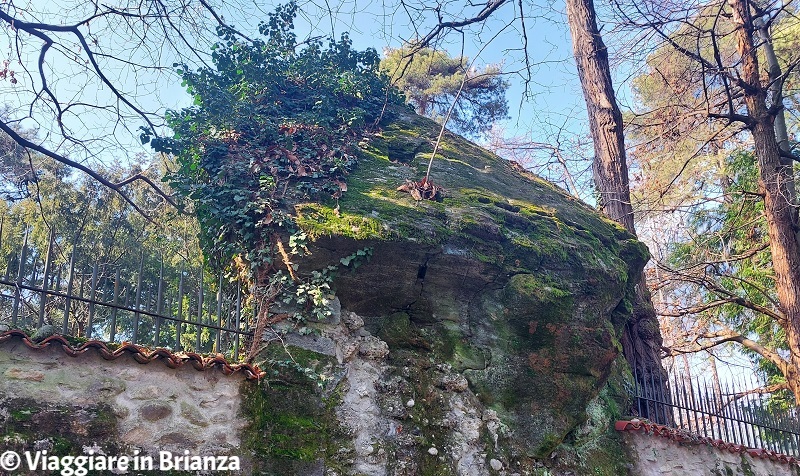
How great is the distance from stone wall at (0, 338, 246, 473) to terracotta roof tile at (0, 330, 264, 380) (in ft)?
0.10

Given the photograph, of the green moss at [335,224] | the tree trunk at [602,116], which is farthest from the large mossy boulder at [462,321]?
the tree trunk at [602,116]

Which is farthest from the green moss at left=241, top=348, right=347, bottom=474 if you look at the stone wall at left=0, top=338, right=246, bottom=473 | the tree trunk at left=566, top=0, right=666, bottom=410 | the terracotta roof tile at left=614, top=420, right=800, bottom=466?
the tree trunk at left=566, top=0, right=666, bottom=410

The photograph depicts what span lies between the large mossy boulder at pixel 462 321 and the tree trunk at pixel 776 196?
2733 mm

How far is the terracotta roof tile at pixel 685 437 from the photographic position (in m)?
5.31

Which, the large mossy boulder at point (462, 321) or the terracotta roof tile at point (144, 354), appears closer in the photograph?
the terracotta roof tile at point (144, 354)

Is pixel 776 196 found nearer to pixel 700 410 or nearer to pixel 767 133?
pixel 767 133

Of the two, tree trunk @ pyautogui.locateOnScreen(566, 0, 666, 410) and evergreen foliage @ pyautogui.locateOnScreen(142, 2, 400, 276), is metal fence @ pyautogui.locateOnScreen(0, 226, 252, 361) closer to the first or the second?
evergreen foliage @ pyautogui.locateOnScreen(142, 2, 400, 276)

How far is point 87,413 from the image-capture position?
311 centimetres

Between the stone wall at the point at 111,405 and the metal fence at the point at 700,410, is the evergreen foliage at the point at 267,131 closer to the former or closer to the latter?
the stone wall at the point at 111,405

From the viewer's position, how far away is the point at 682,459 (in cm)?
573

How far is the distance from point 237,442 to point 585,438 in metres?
3.03

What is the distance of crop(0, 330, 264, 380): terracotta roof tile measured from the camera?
3018 mm

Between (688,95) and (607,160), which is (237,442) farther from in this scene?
(688,95)

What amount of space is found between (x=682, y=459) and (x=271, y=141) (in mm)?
5074
